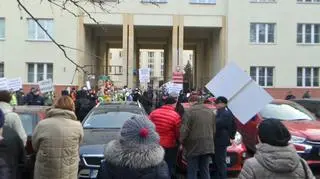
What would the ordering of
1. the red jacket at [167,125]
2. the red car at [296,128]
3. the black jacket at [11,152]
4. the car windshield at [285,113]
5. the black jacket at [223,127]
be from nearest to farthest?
the black jacket at [11,152], the red jacket at [167,125], the black jacket at [223,127], the red car at [296,128], the car windshield at [285,113]

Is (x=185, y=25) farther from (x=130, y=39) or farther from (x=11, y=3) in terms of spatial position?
(x=11, y=3)

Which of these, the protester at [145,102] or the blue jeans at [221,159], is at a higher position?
the protester at [145,102]

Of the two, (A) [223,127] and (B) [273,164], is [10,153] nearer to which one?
(B) [273,164]

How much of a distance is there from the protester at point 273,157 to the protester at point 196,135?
5.34 m

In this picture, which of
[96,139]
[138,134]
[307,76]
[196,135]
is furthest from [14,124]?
[307,76]

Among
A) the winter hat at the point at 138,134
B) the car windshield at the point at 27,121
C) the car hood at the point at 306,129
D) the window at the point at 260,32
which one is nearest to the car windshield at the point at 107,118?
the car windshield at the point at 27,121

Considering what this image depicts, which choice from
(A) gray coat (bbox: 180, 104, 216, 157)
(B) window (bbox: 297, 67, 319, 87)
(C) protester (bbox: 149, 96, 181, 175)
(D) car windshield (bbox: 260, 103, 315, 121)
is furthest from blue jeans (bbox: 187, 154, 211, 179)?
(B) window (bbox: 297, 67, 319, 87)

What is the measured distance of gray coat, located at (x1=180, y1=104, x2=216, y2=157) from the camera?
9078mm

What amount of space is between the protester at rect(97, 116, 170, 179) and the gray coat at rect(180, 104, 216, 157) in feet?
17.4

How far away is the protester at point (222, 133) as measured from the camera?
32.0 feet

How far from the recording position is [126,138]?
3756 mm

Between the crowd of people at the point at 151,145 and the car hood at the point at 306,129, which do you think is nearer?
the crowd of people at the point at 151,145

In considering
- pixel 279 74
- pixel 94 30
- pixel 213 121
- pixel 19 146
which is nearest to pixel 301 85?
pixel 279 74

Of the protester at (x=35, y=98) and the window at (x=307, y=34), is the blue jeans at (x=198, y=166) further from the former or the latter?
the window at (x=307, y=34)
